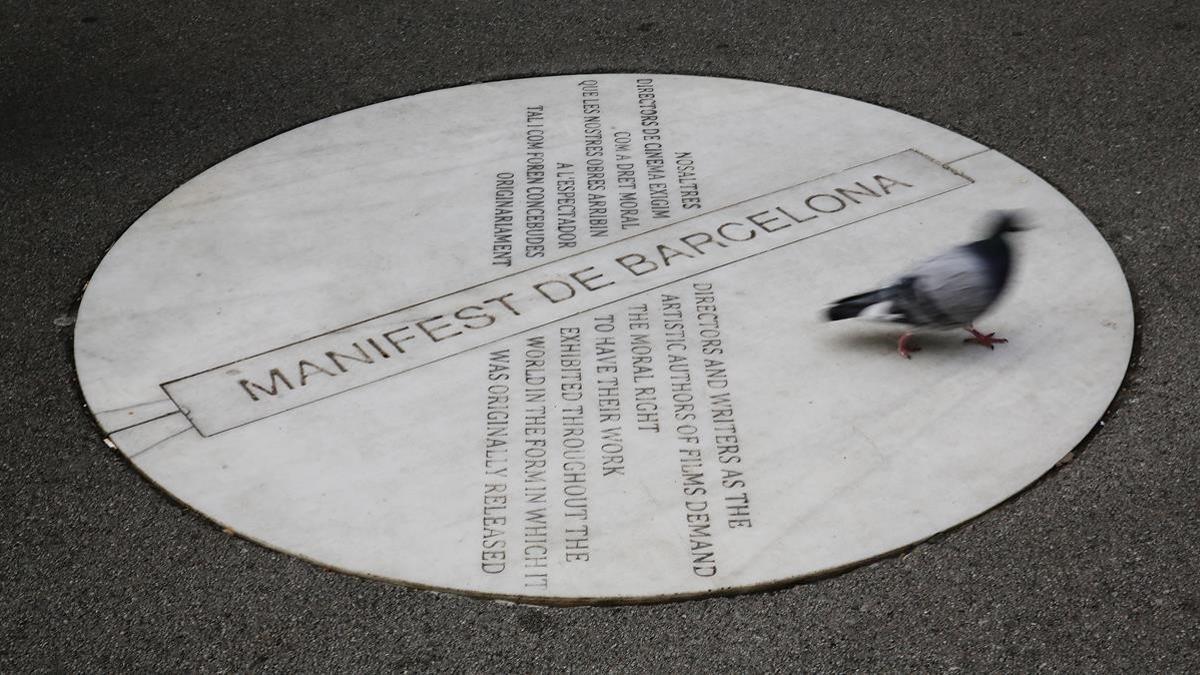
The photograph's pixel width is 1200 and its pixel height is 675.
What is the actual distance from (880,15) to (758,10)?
0.62 m

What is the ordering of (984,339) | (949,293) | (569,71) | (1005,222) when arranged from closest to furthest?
1. (949,293)
2. (984,339)
3. (1005,222)
4. (569,71)

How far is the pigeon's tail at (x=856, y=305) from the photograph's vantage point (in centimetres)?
457

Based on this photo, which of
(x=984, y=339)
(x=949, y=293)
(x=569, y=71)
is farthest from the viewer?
(x=569, y=71)

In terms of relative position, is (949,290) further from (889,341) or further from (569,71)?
(569,71)

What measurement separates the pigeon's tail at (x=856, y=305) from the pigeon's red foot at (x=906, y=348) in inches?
5.8

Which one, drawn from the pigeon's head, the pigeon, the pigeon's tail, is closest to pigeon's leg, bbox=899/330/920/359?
the pigeon

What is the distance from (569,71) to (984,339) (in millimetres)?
2712

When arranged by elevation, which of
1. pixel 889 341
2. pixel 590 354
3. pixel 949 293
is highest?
pixel 949 293

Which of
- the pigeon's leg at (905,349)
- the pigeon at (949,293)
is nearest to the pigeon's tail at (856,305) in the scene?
the pigeon at (949,293)

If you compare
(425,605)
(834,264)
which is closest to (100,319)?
(425,605)

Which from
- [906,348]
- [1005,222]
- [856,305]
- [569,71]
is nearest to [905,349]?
[906,348]

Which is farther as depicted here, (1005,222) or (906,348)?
(1005,222)

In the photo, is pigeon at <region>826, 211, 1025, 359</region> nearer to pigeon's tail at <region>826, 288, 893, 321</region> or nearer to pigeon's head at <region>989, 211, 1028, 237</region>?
pigeon's tail at <region>826, 288, 893, 321</region>

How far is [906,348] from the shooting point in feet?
15.1
